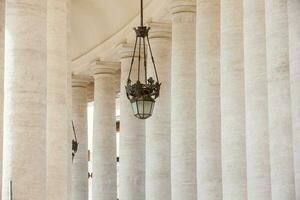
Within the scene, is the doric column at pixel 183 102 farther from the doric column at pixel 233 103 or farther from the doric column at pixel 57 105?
the doric column at pixel 57 105

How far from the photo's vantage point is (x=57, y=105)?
32688mm

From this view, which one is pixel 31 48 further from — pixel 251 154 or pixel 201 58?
pixel 201 58

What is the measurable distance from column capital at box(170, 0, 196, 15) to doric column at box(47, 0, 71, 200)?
13801 mm

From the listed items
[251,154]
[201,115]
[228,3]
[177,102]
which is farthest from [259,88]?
[177,102]

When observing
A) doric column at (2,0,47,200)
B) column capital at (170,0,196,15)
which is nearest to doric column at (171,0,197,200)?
column capital at (170,0,196,15)

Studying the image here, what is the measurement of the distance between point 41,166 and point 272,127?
8808 mm

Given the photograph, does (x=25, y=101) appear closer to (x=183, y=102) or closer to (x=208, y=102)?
(x=208, y=102)

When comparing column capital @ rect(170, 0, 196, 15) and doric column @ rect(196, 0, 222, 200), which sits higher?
column capital @ rect(170, 0, 196, 15)

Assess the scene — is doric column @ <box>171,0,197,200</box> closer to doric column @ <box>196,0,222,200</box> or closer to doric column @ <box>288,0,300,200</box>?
doric column @ <box>196,0,222,200</box>

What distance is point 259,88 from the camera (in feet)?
109

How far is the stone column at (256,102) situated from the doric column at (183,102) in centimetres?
1219

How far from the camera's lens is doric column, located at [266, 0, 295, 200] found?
30.2 metres

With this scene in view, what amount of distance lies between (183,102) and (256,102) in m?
13.2

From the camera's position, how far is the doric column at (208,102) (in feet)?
135
